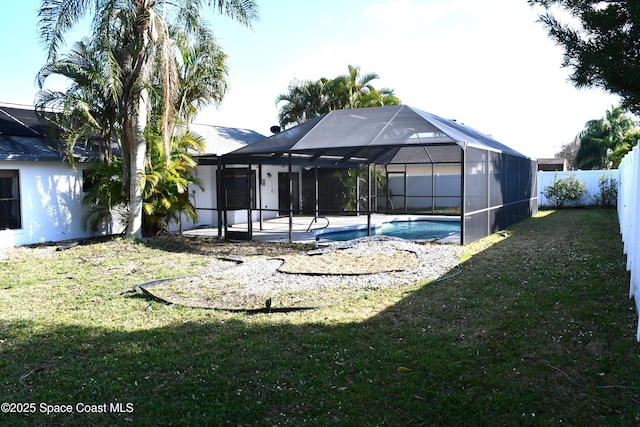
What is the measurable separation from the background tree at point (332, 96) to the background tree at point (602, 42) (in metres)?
18.0

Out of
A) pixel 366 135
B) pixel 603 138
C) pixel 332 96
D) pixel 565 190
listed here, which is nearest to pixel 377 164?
pixel 332 96

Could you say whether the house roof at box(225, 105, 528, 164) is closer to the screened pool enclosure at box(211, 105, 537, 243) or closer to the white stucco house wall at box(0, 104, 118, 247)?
the screened pool enclosure at box(211, 105, 537, 243)

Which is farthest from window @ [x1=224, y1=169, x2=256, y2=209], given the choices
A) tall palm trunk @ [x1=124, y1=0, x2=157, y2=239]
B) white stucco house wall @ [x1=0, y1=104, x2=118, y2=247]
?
white stucco house wall @ [x1=0, y1=104, x2=118, y2=247]

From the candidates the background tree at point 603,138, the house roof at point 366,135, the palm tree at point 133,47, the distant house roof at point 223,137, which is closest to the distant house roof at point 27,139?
the palm tree at point 133,47

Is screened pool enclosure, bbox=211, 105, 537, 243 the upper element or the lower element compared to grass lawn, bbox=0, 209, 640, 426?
upper

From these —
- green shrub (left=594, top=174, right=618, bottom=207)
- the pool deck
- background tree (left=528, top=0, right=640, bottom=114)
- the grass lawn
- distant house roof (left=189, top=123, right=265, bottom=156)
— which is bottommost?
the grass lawn

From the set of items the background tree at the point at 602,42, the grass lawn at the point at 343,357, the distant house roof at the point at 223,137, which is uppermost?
the distant house roof at the point at 223,137

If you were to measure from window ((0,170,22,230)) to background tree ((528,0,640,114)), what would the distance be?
11819mm

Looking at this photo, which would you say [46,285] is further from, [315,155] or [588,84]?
[315,155]

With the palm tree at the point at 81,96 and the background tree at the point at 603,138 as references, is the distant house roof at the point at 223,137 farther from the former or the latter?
the background tree at the point at 603,138

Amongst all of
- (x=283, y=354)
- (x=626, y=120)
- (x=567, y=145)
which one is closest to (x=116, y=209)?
(x=283, y=354)

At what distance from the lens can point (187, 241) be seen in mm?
13086

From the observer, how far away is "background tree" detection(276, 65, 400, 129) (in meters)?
22.9

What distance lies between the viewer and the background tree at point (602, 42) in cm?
402
